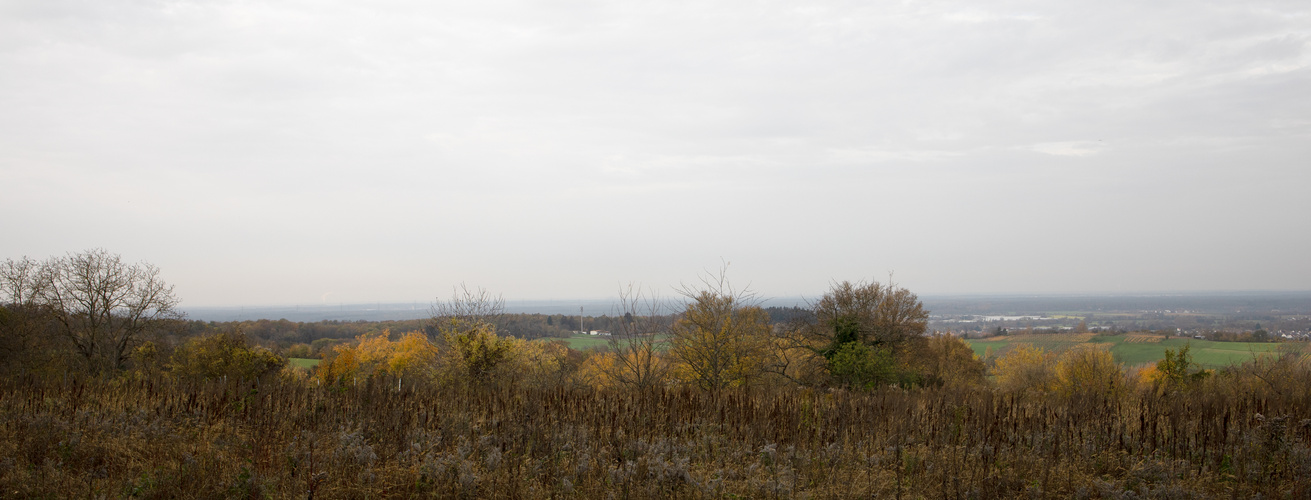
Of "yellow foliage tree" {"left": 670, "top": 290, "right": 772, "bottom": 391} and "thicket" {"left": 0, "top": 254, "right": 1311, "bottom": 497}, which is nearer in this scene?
"thicket" {"left": 0, "top": 254, "right": 1311, "bottom": 497}

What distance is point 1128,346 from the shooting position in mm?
77625

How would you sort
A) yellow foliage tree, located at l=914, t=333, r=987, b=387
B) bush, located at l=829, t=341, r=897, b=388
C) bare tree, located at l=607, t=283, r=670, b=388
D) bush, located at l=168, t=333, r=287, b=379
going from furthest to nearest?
yellow foliage tree, located at l=914, t=333, r=987, b=387, bush, located at l=168, t=333, r=287, b=379, bush, located at l=829, t=341, r=897, b=388, bare tree, located at l=607, t=283, r=670, b=388

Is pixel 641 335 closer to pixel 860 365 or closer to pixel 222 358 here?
pixel 860 365

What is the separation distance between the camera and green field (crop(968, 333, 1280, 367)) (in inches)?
2287

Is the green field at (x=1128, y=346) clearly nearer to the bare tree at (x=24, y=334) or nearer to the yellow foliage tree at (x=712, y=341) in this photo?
the yellow foliage tree at (x=712, y=341)

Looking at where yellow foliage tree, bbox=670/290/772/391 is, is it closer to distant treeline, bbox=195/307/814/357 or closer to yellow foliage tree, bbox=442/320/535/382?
yellow foliage tree, bbox=442/320/535/382

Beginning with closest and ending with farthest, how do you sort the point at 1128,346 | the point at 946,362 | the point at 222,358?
1. the point at 222,358
2. the point at 946,362
3. the point at 1128,346

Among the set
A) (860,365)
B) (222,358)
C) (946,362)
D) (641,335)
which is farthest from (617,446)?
(946,362)

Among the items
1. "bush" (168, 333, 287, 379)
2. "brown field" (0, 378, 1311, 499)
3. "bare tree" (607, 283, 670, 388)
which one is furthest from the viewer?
"bush" (168, 333, 287, 379)

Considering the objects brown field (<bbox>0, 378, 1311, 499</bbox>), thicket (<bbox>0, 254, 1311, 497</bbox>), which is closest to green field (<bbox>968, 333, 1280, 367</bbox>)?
thicket (<bbox>0, 254, 1311, 497</bbox>)

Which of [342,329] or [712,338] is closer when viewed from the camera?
[712,338]

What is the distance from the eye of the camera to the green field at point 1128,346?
191ft

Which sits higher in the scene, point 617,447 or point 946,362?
point 617,447

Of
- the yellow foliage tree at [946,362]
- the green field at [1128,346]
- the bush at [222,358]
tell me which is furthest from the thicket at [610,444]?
the green field at [1128,346]
